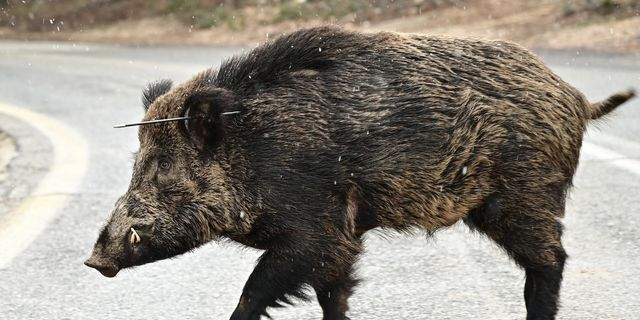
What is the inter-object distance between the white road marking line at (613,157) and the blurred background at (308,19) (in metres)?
5.35

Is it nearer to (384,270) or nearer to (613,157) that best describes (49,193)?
(384,270)

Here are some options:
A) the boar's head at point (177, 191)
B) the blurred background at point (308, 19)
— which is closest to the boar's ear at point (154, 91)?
the boar's head at point (177, 191)

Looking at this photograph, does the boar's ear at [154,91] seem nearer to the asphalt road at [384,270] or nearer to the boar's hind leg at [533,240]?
the asphalt road at [384,270]

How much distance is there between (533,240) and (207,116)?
1.43m

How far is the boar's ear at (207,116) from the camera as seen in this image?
4453 mm

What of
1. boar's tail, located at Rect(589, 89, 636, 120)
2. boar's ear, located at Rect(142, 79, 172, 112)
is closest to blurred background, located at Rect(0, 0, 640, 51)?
boar's tail, located at Rect(589, 89, 636, 120)

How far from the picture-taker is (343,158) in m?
4.55

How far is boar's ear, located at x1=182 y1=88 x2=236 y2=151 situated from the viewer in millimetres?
4453

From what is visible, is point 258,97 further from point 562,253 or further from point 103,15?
point 103,15

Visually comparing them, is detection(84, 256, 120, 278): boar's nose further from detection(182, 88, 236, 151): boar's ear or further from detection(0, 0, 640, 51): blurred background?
detection(0, 0, 640, 51): blurred background

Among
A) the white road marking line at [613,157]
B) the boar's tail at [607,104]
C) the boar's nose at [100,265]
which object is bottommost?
the white road marking line at [613,157]

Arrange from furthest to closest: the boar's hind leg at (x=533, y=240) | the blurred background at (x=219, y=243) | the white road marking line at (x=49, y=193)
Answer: the white road marking line at (x=49, y=193), the blurred background at (x=219, y=243), the boar's hind leg at (x=533, y=240)

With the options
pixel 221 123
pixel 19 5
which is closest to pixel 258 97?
pixel 221 123

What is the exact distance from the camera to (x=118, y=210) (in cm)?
443
